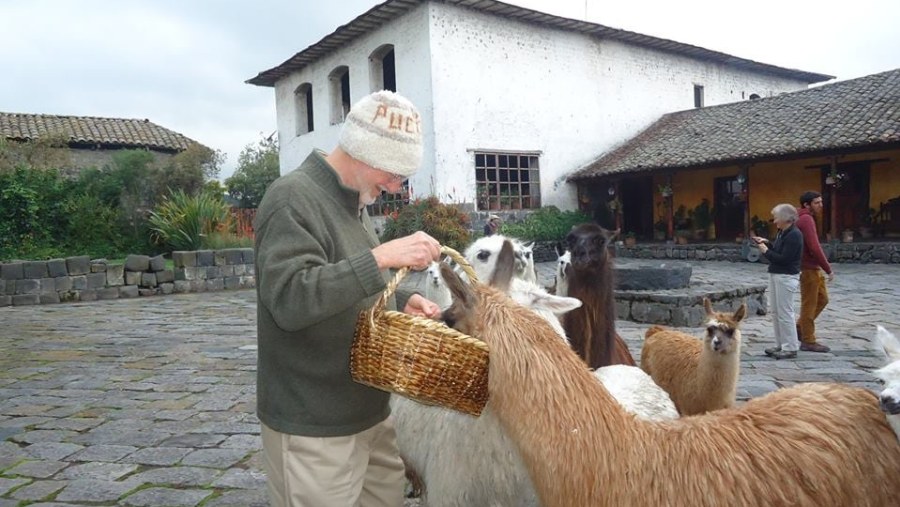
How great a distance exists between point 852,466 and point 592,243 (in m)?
2.90

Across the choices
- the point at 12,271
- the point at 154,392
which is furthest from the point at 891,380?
the point at 12,271

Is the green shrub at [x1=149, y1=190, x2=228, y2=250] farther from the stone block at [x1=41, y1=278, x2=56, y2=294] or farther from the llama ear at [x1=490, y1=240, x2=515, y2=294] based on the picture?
the llama ear at [x1=490, y1=240, x2=515, y2=294]

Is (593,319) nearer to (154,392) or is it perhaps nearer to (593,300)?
(593,300)

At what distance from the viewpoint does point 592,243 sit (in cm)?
483

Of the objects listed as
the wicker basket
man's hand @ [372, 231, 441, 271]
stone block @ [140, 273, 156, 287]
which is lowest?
stone block @ [140, 273, 156, 287]

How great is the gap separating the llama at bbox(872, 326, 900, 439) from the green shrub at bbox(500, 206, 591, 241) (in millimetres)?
17138

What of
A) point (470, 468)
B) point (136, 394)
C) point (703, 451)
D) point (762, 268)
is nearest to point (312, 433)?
point (470, 468)

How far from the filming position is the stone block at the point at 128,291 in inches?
584

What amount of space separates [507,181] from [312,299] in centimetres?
1935

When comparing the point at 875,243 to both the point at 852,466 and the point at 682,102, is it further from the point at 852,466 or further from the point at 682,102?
the point at 852,466

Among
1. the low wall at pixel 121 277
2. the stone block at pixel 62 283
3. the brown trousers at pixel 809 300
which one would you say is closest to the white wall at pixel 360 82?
the low wall at pixel 121 277

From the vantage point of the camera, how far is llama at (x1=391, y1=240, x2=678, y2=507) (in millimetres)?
2594

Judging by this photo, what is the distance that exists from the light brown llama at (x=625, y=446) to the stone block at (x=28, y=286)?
50.0ft

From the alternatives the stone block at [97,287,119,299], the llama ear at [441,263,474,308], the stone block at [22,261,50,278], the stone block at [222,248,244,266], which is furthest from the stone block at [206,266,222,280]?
the llama ear at [441,263,474,308]
